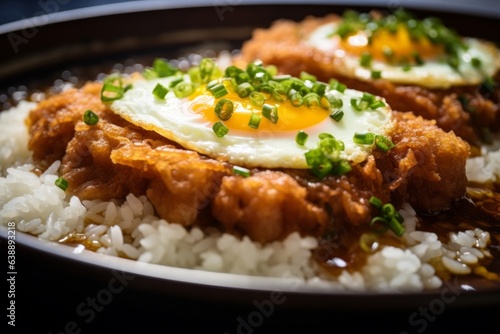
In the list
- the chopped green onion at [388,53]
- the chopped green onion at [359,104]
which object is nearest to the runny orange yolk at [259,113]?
the chopped green onion at [359,104]

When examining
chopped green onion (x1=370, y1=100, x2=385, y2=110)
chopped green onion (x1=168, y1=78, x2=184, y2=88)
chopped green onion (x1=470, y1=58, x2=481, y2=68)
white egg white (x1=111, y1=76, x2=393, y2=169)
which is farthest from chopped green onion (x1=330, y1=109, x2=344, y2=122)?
chopped green onion (x1=470, y1=58, x2=481, y2=68)

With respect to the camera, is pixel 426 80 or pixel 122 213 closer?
pixel 122 213

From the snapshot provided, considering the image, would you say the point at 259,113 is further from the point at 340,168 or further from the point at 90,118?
the point at 90,118

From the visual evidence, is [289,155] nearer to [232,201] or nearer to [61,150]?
[232,201]

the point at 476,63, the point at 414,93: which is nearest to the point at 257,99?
the point at 414,93

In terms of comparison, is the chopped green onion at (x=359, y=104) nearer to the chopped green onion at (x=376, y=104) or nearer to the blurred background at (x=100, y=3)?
the chopped green onion at (x=376, y=104)

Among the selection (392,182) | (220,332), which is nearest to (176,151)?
(220,332)

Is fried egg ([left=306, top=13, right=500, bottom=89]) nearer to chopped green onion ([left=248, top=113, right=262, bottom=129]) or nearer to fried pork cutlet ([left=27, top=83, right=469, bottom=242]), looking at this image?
fried pork cutlet ([left=27, top=83, right=469, bottom=242])

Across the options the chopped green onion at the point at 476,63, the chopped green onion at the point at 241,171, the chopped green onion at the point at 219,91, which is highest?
the chopped green onion at the point at 219,91
